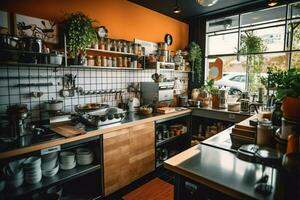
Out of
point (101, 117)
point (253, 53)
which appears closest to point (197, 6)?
point (253, 53)

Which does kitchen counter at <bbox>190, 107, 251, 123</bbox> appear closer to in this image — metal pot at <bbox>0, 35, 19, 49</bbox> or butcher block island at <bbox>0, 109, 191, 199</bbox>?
butcher block island at <bbox>0, 109, 191, 199</bbox>

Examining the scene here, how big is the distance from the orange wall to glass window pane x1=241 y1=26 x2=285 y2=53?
4.93 ft

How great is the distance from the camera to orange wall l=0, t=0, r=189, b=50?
2.26m

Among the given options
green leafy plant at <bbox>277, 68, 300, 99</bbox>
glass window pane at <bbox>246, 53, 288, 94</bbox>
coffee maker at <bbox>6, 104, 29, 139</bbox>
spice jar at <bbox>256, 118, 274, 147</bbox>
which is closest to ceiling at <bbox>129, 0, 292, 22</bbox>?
glass window pane at <bbox>246, 53, 288, 94</bbox>

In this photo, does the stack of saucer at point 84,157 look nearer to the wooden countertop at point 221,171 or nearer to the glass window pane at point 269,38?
the wooden countertop at point 221,171

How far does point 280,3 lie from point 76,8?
344cm

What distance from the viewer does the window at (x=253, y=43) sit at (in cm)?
332

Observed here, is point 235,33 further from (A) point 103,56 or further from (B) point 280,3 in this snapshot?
(A) point 103,56

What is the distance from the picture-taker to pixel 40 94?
2277mm

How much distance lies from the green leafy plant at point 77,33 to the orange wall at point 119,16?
28 centimetres

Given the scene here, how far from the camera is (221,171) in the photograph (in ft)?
3.73

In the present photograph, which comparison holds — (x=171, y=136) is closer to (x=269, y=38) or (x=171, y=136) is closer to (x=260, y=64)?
(x=260, y=64)

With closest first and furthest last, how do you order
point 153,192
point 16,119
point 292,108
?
point 292,108, point 16,119, point 153,192

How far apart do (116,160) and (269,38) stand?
138 inches
